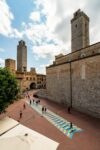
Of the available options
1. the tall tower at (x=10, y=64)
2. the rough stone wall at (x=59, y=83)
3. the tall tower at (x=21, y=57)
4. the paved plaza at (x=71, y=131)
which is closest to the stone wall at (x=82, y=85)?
the rough stone wall at (x=59, y=83)

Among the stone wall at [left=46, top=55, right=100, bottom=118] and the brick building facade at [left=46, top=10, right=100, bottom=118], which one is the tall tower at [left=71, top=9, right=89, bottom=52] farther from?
the stone wall at [left=46, top=55, right=100, bottom=118]

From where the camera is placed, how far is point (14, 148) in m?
5.89

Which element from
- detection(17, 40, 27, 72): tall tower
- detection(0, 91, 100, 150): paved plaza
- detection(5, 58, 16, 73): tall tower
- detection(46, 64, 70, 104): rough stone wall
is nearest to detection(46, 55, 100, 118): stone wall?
detection(46, 64, 70, 104): rough stone wall

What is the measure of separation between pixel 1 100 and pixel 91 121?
12459 mm

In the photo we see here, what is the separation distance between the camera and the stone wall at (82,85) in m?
15.7

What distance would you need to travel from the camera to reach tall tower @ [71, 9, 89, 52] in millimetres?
29766

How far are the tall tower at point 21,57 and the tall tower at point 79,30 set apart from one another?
32.3m

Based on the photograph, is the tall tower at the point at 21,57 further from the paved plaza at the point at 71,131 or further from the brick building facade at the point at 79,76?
the paved plaza at the point at 71,131

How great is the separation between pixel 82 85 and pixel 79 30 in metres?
20.0

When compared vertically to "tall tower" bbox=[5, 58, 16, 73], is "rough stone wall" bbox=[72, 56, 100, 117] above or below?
below

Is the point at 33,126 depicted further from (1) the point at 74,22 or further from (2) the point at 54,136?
(1) the point at 74,22

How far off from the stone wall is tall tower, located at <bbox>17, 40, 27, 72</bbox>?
34656 millimetres

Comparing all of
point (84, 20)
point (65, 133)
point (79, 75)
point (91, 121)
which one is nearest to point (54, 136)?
point (65, 133)

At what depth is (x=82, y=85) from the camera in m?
18.0
